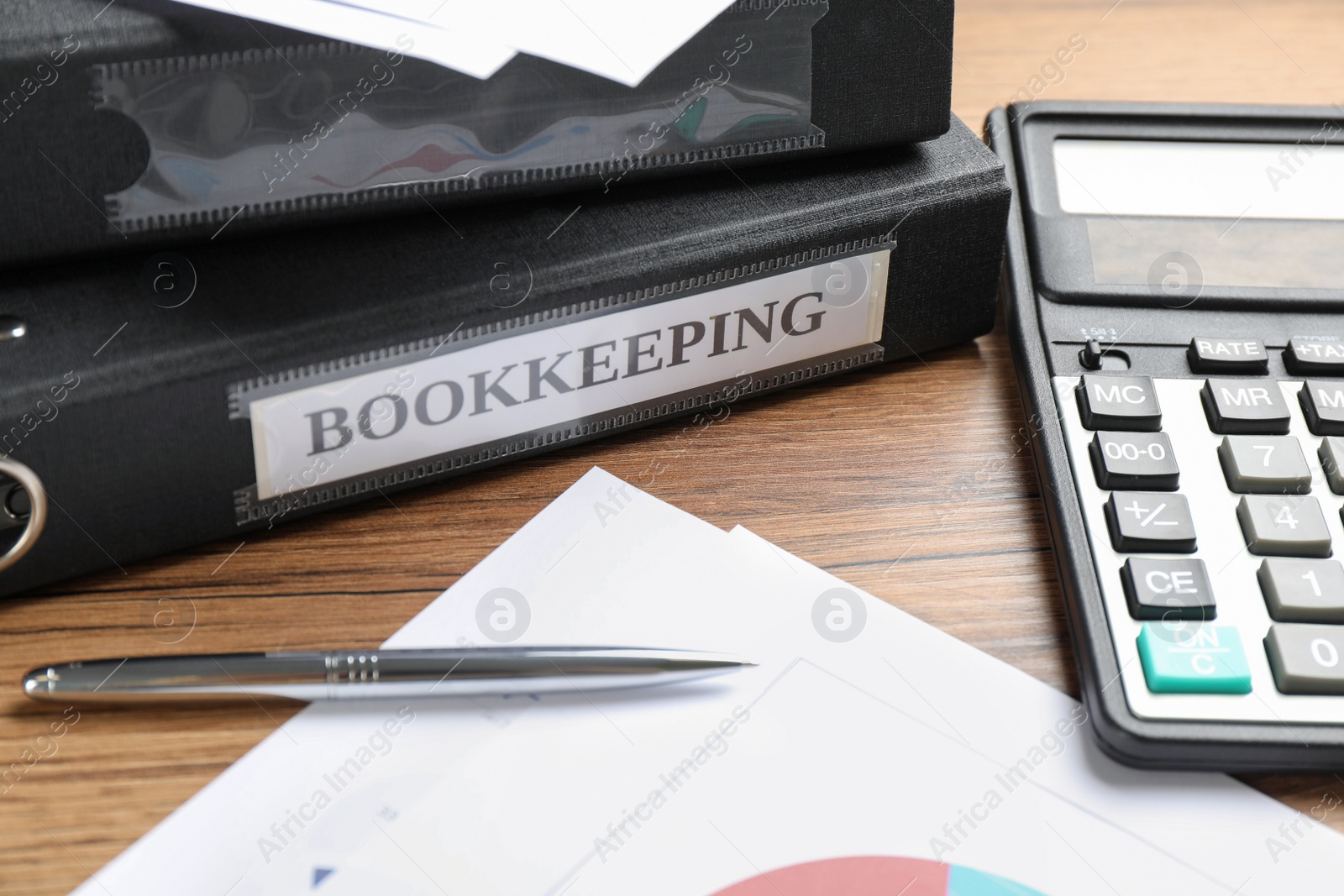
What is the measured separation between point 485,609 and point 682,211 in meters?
0.15

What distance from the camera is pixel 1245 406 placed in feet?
1.23

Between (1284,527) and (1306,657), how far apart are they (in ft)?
0.15

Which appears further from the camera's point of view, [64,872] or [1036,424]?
[1036,424]

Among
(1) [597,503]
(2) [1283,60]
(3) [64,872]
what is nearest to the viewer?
(3) [64,872]

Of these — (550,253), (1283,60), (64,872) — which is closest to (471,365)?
(550,253)

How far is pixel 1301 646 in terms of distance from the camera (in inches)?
12.3

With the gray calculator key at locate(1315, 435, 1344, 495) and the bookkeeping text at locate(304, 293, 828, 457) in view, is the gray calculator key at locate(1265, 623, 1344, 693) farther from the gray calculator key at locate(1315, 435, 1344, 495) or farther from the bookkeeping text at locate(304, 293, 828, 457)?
the bookkeeping text at locate(304, 293, 828, 457)

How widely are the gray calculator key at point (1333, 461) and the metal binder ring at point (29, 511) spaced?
39cm

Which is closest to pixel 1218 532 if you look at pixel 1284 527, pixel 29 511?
pixel 1284 527

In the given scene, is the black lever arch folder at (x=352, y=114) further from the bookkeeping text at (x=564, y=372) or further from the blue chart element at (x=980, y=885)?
the blue chart element at (x=980, y=885)

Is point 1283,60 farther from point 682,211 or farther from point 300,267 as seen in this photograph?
point 300,267

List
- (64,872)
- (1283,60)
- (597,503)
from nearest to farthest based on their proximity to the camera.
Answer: (64,872) < (597,503) < (1283,60)

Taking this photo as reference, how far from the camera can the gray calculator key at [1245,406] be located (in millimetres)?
370

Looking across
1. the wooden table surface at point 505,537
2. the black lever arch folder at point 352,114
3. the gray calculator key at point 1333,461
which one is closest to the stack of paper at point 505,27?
the black lever arch folder at point 352,114
